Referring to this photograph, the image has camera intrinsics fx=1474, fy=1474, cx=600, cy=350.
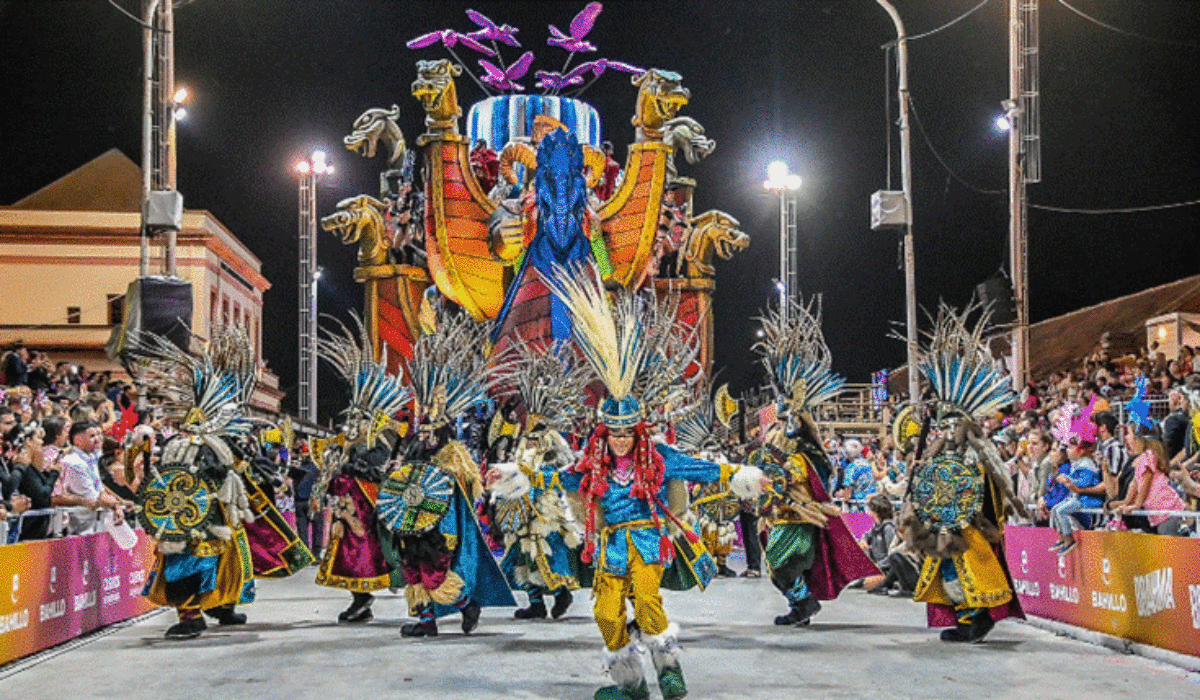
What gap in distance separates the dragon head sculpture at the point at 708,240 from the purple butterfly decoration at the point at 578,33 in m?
4.32

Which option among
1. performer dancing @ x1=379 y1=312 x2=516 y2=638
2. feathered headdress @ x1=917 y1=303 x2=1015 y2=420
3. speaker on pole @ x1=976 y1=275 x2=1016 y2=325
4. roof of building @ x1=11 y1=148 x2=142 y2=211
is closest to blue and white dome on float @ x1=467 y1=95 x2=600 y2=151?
speaker on pole @ x1=976 y1=275 x2=1016 y2=325

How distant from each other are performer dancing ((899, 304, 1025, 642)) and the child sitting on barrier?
0.80m

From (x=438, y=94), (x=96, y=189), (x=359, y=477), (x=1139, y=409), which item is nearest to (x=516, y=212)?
(x=438, y=94)

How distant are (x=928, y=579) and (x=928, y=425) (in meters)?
1.41

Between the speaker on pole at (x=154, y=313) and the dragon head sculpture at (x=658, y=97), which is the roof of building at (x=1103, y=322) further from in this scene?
the speaker on pole at (x=154, y=313)

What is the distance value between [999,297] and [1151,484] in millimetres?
8652

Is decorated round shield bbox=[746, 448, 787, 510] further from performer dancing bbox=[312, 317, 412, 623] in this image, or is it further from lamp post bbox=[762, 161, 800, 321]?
lamp post bbox=[762, 161, 800, 321]

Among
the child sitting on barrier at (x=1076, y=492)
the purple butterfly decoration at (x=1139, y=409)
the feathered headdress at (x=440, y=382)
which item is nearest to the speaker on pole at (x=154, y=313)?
the feathered headdress at (x=440, y=382)

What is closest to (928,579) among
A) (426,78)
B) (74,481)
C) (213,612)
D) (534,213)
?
(213,612)

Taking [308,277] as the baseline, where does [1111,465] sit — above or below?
below

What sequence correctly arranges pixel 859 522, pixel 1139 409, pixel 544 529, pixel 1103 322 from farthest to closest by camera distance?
pixel 1103 322 → pixel 859 522 → pixel 1139 409 → pixel 544 529

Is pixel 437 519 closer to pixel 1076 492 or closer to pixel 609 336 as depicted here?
pixel 609 336

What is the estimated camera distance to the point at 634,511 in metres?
8.59

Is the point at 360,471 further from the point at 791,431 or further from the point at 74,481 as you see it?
the point at 791,431
